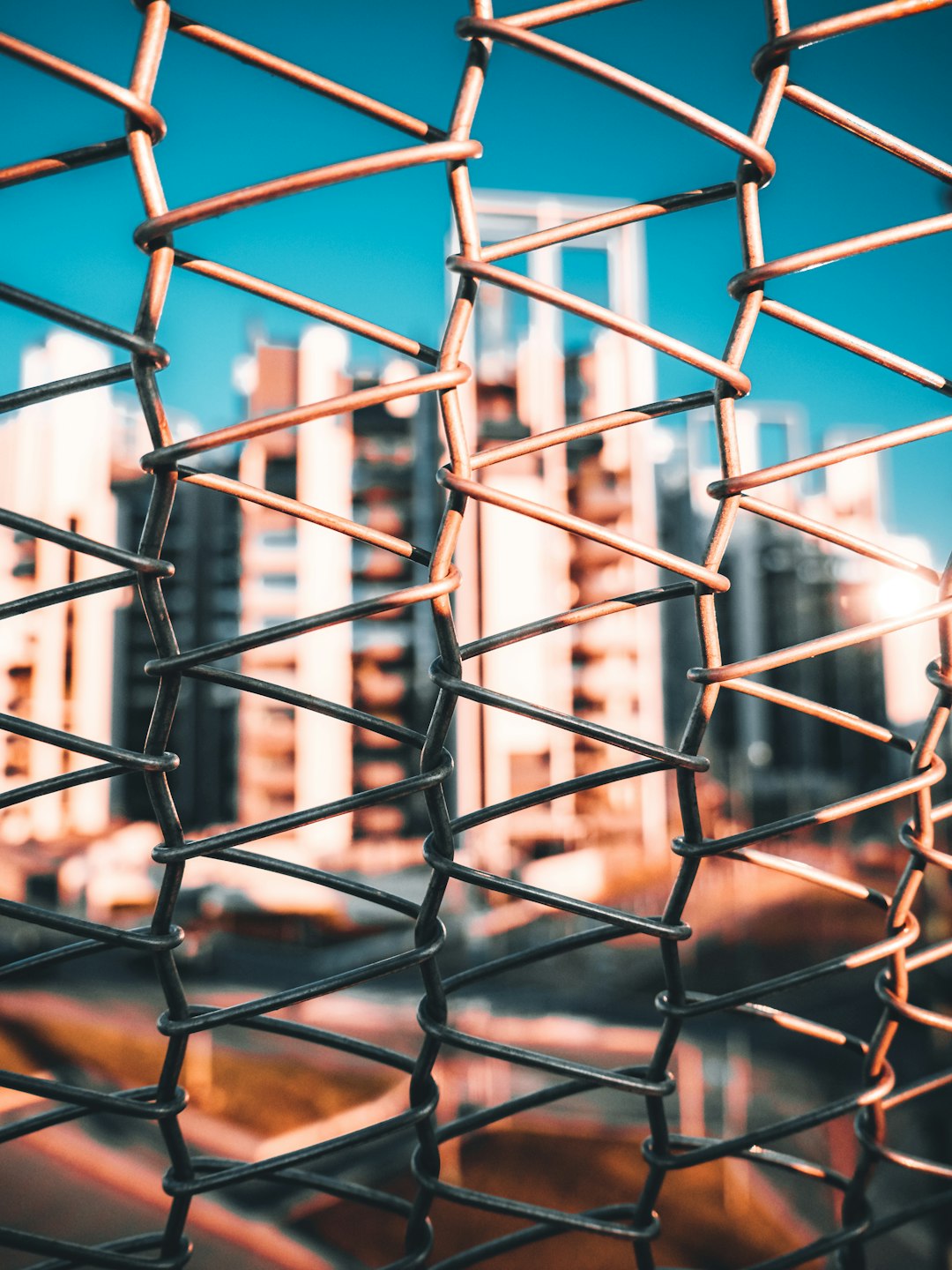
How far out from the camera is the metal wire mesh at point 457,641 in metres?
0.26

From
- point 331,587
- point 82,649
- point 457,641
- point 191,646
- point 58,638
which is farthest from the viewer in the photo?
point 191,646

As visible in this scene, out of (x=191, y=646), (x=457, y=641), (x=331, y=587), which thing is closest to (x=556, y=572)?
(x=331, y=587)

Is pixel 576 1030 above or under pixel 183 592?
under

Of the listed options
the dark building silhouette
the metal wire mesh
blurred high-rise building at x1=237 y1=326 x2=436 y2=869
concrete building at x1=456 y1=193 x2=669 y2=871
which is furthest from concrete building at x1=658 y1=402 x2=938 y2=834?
the metal wire mesh

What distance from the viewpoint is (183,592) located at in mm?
14500

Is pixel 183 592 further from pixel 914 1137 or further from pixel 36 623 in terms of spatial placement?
pixel 914 1137

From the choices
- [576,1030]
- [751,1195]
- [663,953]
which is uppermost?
[663,953]

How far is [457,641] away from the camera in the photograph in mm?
305

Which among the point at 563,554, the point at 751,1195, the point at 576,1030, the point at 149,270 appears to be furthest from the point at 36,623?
the point at 149,270

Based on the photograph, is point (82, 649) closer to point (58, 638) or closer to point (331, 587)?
point (58, 638)

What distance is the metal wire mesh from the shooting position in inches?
10.3

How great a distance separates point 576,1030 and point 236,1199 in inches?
108

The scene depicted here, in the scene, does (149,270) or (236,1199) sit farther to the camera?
(236,1199)

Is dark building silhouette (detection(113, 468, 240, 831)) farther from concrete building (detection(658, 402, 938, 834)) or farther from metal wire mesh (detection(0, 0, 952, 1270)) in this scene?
metal wire mesh (detection(0, 0, 952, 1270))
